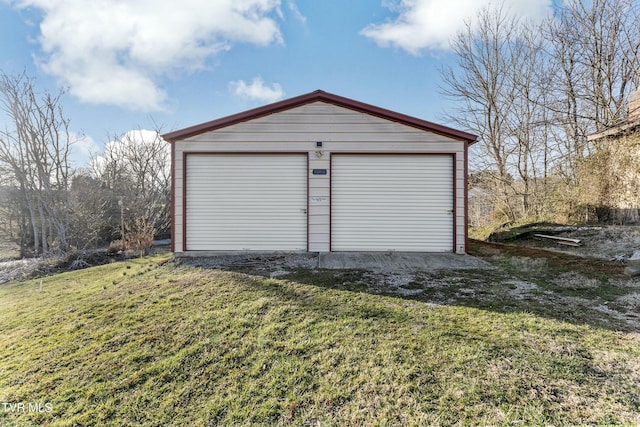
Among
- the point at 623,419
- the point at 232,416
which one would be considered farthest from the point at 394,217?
the point at 232,416

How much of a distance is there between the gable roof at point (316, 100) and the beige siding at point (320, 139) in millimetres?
96

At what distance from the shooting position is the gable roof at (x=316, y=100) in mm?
6152

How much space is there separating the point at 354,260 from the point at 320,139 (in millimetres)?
2861

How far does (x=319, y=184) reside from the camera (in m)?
6.29

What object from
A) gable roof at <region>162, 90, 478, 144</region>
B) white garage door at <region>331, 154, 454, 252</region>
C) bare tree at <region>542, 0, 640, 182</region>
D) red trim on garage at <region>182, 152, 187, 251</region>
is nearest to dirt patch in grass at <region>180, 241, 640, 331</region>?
red trim on garage at <region>182, 152, 187, 251</region>

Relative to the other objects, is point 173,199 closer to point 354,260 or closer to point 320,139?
point 320,139

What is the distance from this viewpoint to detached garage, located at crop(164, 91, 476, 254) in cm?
629

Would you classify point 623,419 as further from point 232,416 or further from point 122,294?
Result: point 122,294

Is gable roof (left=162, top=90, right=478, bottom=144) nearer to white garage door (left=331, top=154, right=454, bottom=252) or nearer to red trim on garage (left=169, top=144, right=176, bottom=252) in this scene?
red trim on garage (left=169, top=144, right=176, bottom=252)

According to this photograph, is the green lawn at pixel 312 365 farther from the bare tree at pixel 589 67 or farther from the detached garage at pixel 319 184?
the bare tree at pixel 589 67

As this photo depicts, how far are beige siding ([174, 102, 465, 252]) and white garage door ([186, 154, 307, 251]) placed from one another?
8.8 inches

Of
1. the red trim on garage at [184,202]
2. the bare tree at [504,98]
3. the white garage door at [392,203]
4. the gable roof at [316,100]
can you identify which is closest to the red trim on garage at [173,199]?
the red trim on garage at [184,202]

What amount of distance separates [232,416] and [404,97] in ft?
35.2

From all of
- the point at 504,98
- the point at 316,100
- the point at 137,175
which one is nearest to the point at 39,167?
the point at 137,175
